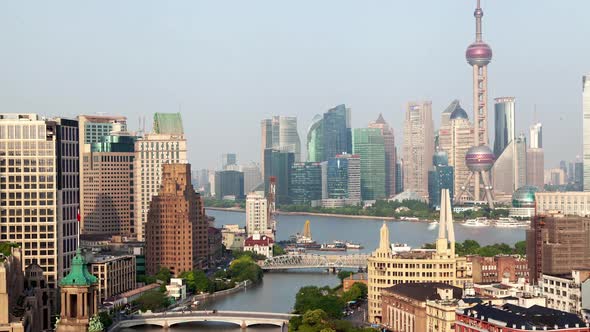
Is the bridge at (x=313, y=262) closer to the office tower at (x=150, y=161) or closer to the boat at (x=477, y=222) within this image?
the office tower at (x=150, y=161)

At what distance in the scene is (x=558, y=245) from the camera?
73.3 meters

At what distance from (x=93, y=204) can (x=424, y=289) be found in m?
66.0

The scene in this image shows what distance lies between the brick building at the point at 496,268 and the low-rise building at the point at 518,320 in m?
30.2

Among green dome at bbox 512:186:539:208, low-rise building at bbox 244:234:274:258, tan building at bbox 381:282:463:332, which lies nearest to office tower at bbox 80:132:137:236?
low-rise building at bbox 244:234:274:258

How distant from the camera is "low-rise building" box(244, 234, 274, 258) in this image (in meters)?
112

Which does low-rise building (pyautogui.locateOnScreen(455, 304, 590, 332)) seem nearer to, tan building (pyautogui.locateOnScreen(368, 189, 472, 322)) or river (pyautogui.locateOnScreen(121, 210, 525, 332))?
tan building (pyautogui.locateOnScreen(368, 189, 472, 322))

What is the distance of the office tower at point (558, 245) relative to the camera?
72875 millimetres

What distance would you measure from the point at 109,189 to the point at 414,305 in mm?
66227

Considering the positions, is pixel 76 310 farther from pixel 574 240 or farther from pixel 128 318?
pixel 574 240

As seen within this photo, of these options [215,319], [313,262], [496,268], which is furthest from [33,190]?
[313,262]

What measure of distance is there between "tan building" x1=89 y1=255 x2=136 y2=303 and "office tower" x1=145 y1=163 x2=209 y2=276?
1012cm

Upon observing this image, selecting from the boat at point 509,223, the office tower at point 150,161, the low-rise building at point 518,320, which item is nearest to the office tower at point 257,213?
the office tower at point 150,161

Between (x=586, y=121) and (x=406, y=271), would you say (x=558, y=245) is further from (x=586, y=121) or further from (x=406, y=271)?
(x=586, y=121)

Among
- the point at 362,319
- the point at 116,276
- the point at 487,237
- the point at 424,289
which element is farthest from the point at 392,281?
the point at 487,237
